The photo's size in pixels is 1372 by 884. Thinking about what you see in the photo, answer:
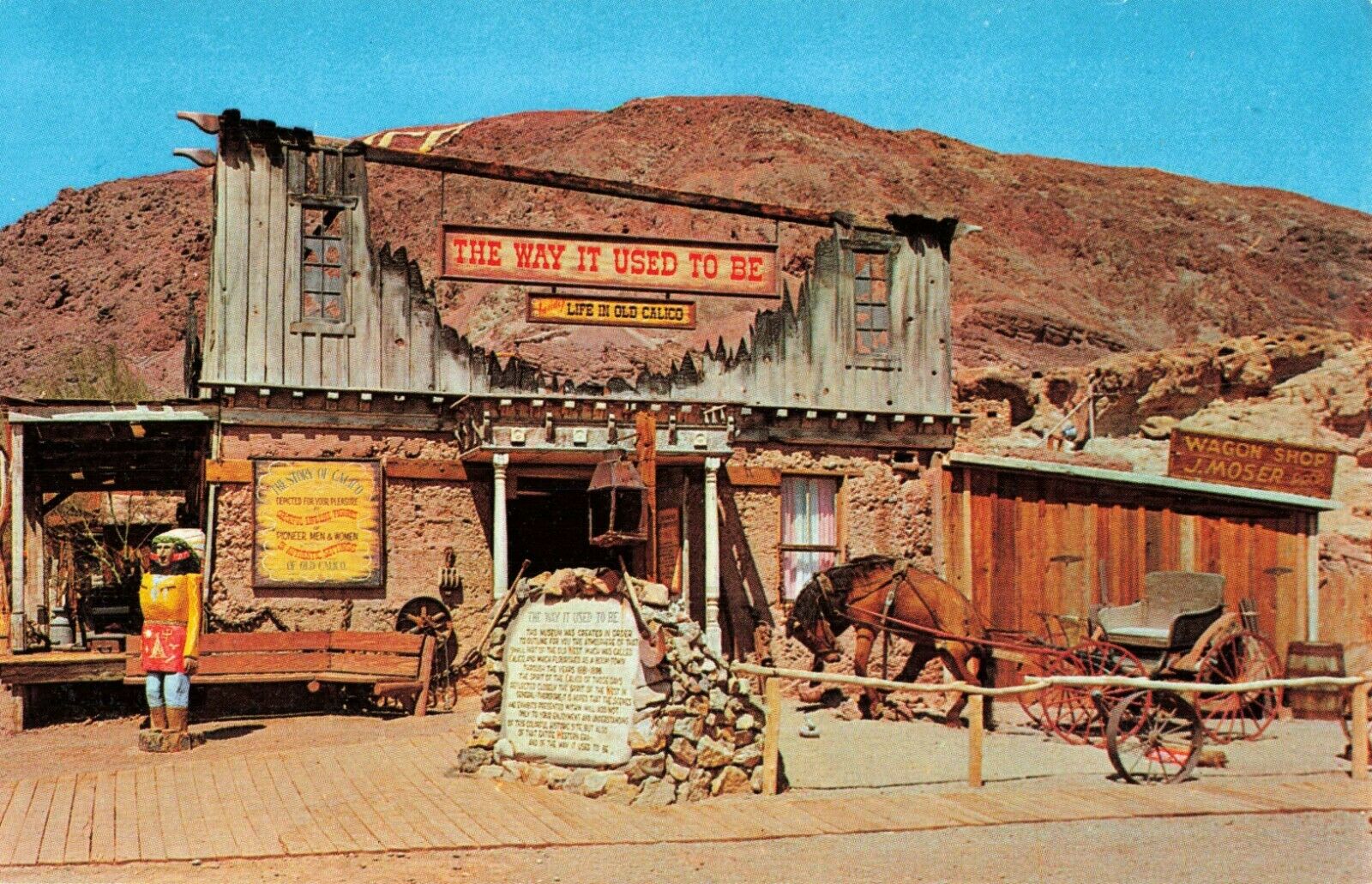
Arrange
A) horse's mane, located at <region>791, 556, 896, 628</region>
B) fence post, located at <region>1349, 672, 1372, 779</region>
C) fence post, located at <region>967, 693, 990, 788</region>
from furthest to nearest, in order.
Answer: horse's mane, located at <region>791, 556, 896, 628</region>, fence post, located at <region>1349, 672, 1372, 779</region>, fence post, located at <region>967, 693, 990, 788</region>

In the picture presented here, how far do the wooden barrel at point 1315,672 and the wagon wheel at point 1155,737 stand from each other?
18.5ft

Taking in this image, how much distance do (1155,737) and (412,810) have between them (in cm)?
632

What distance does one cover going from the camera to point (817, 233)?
6288 centimetres

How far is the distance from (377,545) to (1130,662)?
344 inches

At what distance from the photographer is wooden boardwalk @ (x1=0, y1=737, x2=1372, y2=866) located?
9.05 m

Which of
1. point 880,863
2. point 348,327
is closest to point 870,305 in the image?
point 348,327

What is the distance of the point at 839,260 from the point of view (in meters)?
19.4

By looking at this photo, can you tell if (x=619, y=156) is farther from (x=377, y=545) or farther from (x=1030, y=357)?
(x=377, y=545)

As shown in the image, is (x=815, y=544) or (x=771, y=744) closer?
(x=771, y=744)

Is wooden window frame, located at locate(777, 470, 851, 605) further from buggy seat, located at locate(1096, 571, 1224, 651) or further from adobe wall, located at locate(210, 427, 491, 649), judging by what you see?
buggy seat, located at locate(1096, 571, 1224, 651)

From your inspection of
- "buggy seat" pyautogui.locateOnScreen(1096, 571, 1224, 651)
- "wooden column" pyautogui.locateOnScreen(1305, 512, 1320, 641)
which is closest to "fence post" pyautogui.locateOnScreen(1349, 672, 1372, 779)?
"buggy seat" pyautogui.locateOnScreen(1096, 571, 1224, 651)

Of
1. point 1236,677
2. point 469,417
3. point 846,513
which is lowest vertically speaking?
point 1236,677

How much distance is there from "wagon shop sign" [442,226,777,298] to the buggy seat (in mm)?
6883

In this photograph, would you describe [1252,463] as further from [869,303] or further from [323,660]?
[323,660]
